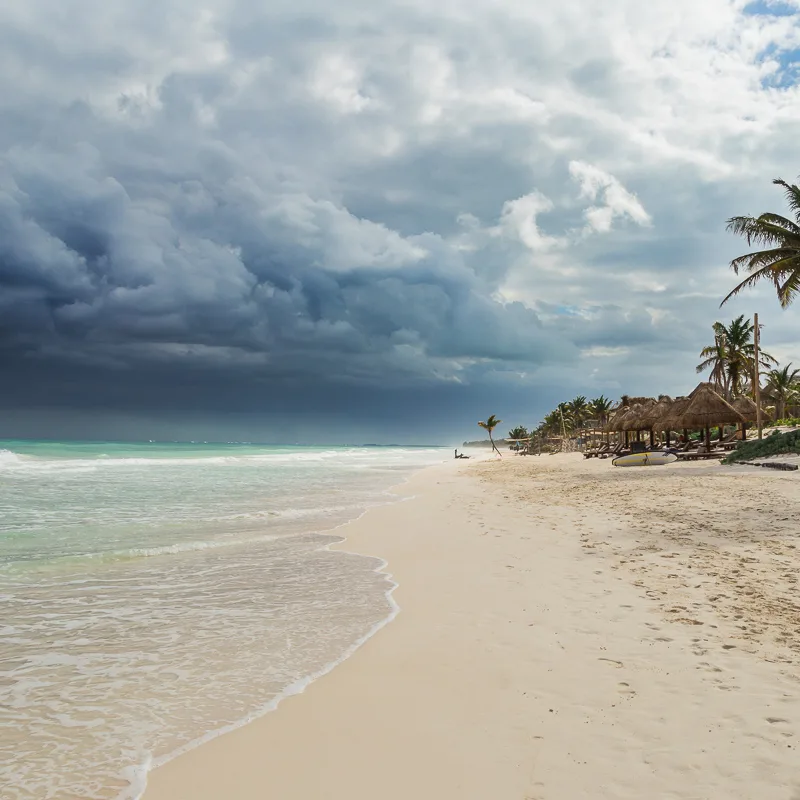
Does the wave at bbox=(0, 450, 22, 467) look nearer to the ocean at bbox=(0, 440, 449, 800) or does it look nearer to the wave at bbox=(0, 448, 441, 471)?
the wave at bbox=(0, 448, 441, 471)

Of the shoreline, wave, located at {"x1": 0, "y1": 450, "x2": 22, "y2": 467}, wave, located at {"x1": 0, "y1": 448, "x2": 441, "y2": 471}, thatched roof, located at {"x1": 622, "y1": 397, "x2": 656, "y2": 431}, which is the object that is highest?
thatched roof, located at {"x1": 622, "y1": 397, "x2": 656, "y2": 431}

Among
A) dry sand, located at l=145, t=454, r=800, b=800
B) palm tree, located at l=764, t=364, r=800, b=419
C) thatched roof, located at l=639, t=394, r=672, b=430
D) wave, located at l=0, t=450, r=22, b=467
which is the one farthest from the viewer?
palm tree, located at l=764, t=364, r=800, b=419

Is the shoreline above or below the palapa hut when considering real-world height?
below

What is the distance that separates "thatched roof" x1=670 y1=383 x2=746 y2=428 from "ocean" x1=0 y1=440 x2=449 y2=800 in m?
27.1

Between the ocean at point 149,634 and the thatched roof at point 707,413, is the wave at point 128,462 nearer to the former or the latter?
the thatched roof at point 707,413

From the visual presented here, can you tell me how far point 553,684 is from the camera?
13.8 feet

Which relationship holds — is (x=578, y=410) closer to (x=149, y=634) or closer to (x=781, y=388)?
(x=781, y=388)

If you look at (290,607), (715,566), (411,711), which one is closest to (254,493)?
(290,607)

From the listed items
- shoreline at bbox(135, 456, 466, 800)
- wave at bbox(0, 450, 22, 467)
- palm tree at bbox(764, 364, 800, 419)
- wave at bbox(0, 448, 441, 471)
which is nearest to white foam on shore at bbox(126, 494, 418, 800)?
shoreline at bbox(135, 456, 466, 800)

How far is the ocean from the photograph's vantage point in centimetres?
364

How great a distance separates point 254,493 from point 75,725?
18245mm

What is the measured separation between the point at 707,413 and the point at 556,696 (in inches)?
1305

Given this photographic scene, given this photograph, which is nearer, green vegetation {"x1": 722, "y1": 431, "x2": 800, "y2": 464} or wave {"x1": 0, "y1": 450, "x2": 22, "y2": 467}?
green vegetation {"x1": 722, "y1": 431, "x2": 800, "y2": 464}

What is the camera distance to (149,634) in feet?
19.0
